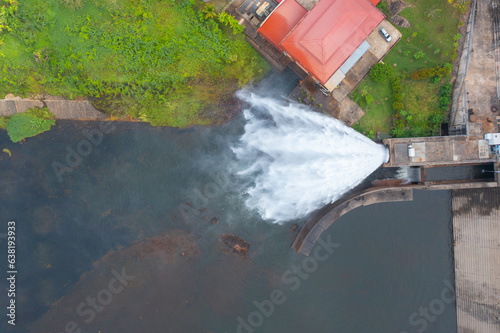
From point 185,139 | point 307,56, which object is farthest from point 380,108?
point 185,139

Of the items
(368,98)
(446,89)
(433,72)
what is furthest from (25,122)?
(446,89)

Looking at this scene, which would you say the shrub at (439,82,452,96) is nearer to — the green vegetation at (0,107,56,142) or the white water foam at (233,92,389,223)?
the white water foam at (233,92,389,223)

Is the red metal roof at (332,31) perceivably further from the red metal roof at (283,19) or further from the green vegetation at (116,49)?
the green vegetation at (116,49)

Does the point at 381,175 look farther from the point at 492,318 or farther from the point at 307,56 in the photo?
the point at 492,318

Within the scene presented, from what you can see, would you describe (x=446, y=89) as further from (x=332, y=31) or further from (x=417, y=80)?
(x=332, y=31)

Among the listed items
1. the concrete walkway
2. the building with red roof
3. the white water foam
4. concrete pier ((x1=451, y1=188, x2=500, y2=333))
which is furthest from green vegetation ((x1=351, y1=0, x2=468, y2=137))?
the concrete walkway

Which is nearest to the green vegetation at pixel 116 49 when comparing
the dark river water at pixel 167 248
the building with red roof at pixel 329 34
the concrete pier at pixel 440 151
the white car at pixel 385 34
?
the dark river water at pixel 167 248
